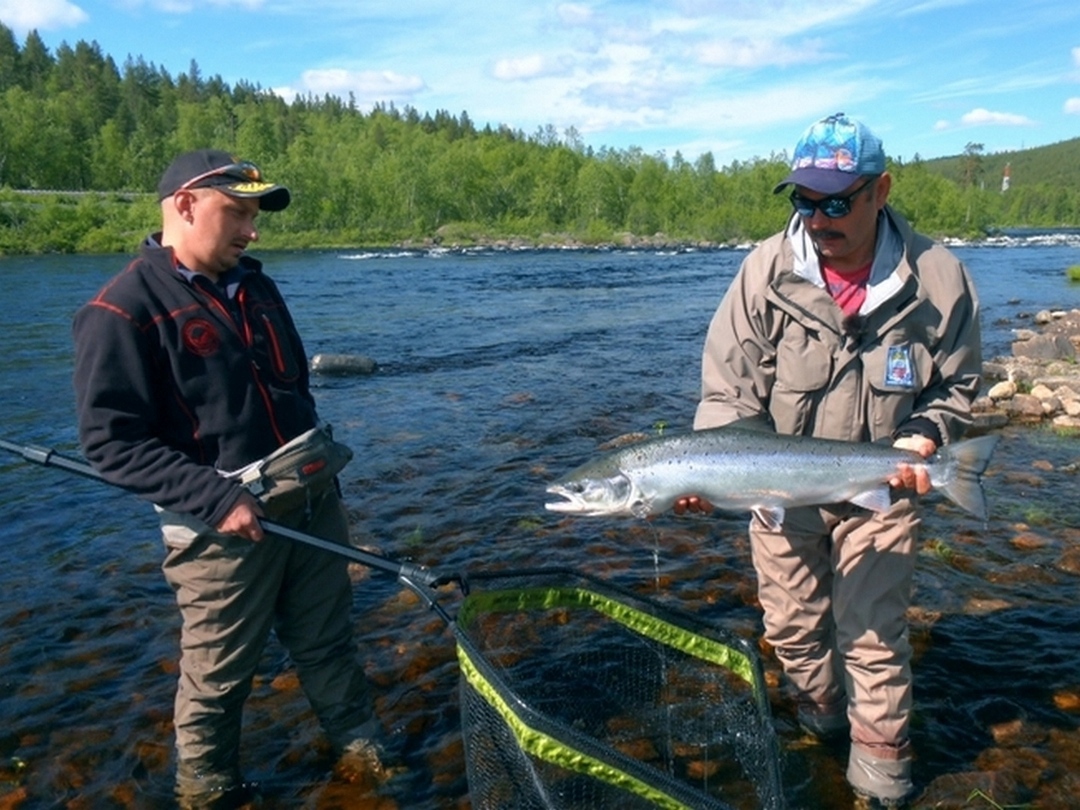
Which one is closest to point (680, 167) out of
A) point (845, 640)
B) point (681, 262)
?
point (681, 262)

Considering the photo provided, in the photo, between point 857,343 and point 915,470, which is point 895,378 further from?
point 915,470

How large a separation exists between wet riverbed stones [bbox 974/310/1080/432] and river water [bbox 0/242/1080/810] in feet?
2.14

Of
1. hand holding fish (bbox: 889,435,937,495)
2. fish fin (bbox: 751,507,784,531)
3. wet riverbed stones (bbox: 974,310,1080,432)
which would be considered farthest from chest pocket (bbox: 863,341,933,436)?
wet riverbed stones (bbox: 974,310,1080,432)

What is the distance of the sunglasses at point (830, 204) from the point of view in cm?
348

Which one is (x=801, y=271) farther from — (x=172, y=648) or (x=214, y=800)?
(x=172, y=648)

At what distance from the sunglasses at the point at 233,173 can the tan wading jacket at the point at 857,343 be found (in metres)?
2.28

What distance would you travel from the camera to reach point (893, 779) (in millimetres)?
3961

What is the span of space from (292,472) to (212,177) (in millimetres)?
1357

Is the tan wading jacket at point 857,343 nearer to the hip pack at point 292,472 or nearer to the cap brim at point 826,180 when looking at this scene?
the cap brim at point 826,180

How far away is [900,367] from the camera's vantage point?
362 cm

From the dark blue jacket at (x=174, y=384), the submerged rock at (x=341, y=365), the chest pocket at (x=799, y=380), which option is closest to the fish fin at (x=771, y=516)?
the chest pocket at (x=799, y=380)

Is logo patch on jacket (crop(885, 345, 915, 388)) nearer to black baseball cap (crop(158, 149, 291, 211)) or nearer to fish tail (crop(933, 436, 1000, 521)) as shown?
fish tail (crop(933, 436, 1000, 521))

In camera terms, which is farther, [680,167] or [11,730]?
[680,167]

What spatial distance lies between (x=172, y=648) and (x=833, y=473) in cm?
502
